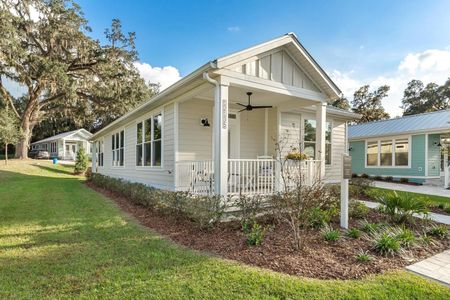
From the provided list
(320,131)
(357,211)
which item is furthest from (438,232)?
(320,131)

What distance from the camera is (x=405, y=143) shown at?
1470 cm

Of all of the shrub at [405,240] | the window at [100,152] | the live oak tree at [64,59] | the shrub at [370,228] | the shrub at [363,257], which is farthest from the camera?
the live oak tree at [64,59]

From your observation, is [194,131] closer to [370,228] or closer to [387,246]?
[370,228]

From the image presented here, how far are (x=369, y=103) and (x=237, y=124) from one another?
110ft

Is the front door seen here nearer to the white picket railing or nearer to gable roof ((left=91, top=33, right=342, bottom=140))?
the white picket railing

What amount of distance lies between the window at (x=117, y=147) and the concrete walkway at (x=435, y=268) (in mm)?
12468

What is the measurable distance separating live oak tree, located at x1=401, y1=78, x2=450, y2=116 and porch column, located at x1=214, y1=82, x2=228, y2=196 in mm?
39715

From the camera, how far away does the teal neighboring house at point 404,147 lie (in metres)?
13.7

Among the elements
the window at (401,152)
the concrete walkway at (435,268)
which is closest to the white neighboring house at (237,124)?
the concrete walkway at (435,268)

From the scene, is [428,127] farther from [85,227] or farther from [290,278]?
[85,227]

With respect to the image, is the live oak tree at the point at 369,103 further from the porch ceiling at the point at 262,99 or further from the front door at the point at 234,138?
the front door at the point at 234,138

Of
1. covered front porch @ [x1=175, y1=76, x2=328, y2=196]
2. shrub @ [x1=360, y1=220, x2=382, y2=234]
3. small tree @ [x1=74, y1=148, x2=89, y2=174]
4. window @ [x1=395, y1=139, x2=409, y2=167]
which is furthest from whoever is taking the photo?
small tree @ [x1=74, y1=148, x2=89, y2=174]

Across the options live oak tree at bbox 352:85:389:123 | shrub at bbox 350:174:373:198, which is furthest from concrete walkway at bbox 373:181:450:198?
live oak tree at bbox 352:85:389:123

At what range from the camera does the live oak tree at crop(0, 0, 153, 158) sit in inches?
742
